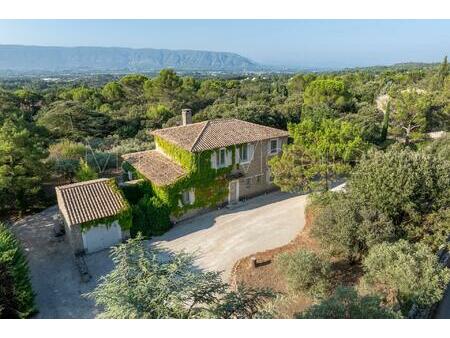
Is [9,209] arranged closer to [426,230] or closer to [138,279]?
[138,279]

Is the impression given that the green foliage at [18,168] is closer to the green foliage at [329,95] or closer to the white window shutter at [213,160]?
the white window shutter at [213,160]

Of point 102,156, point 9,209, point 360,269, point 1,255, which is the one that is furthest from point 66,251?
point 360,269

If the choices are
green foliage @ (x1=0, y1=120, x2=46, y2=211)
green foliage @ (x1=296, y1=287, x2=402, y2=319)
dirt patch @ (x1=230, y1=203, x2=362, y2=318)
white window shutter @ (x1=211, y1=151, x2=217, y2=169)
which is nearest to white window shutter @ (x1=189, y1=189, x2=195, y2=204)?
white window shutter @ (x1=211, y1=151, x2=217, y2=169)

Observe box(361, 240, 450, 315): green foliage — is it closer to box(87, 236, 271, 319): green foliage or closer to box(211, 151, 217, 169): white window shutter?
box(87, 236, 271, 319): green foliage

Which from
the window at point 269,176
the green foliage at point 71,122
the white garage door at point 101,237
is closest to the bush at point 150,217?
the white garage door at point 101,237

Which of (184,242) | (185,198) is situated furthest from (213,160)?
(184,242)
